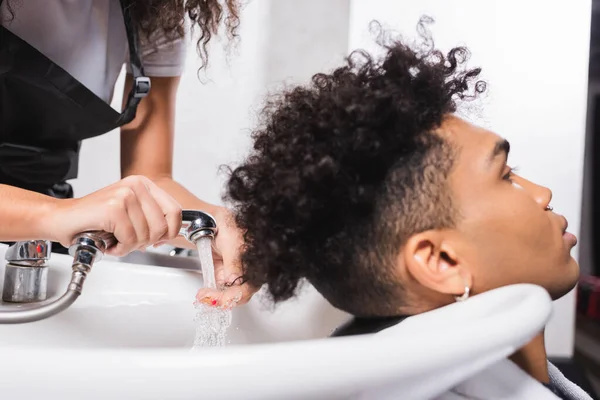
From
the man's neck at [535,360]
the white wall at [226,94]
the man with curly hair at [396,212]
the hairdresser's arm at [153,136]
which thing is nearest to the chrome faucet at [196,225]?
the man with curly hair at [396,212]

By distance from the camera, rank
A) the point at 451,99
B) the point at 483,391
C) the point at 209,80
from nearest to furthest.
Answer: the point at 483,391, the point at 451,99, the point at 209,80

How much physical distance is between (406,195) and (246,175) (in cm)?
20

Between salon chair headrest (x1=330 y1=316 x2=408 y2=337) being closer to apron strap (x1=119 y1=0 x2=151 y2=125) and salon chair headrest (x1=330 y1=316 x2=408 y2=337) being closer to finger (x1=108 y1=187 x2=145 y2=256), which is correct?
finger (x1=108 y1=187 x2=145 y2=256)

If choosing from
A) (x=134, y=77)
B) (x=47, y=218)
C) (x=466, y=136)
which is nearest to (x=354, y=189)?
(x=466, y=136)

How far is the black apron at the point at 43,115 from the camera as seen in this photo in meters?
1.00

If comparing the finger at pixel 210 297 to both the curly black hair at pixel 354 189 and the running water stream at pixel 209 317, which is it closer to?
the running water stream at pixel 209 317

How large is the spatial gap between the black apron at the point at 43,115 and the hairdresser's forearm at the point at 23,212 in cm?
26

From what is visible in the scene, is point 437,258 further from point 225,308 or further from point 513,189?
point 225,308

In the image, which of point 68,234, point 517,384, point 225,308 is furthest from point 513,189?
point 68,234

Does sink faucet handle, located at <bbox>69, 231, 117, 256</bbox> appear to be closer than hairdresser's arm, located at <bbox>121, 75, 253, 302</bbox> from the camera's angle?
Yes

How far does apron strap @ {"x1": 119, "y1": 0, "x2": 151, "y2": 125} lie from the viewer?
1.11 metres

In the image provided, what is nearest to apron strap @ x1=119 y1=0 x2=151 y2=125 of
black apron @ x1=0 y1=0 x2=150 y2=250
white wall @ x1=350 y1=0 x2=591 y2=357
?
black apron @ x1=0 y1=0 x2=150 y2=250

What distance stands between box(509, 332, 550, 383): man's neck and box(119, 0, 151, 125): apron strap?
73cm

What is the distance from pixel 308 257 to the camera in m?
0.74
